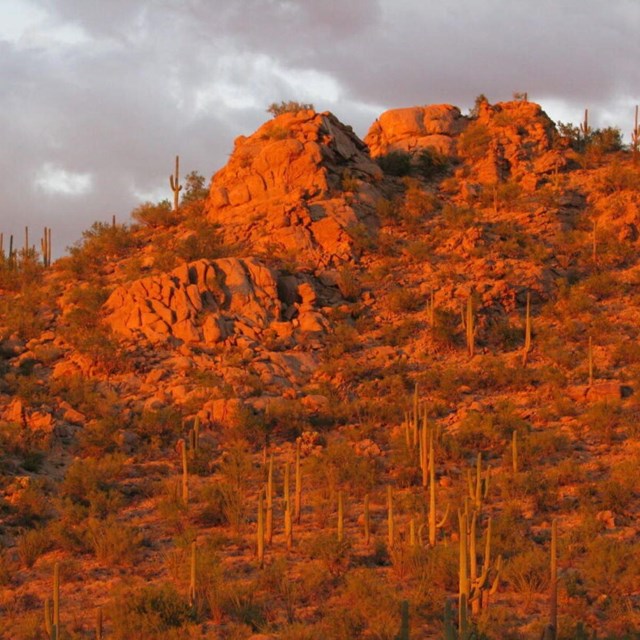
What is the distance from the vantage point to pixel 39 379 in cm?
2544

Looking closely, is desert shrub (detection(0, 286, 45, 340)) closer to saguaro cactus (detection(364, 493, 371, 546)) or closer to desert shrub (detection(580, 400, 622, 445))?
saguaro cactus (detection(364, 493, 371, 546))

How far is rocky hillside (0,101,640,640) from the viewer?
15.5 metres

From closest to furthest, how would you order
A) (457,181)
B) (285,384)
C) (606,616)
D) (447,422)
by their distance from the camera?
1. (606,616)
2. (447,422)
3. (285,384)
4. (457,181)

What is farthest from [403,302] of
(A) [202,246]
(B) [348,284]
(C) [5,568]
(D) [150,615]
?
(D) [150,615]

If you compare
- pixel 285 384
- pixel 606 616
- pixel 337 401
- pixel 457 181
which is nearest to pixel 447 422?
pixel 337 401

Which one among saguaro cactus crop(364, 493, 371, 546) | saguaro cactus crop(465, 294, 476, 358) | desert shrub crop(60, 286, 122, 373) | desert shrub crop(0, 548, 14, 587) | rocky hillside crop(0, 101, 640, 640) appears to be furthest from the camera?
saguaro cactus crop(465, 294, 476, 358)

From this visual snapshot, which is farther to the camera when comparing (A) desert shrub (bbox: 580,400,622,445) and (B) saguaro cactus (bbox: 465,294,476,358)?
(B) saguaro cactus (bbox: 465,294,476,358)

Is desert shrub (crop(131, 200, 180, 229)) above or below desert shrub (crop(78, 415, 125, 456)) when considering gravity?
above

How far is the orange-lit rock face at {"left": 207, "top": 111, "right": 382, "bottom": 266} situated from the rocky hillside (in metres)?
0.11

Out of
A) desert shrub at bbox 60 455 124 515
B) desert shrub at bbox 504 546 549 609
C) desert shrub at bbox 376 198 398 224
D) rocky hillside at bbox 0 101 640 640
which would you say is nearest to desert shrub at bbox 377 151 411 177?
rocky hillside at bbox 0 101 640 640

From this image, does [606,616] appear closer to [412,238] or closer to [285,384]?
[285,384]

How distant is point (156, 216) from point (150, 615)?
2428 cm

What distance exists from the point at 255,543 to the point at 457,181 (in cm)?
2283

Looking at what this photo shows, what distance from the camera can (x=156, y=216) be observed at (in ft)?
120
